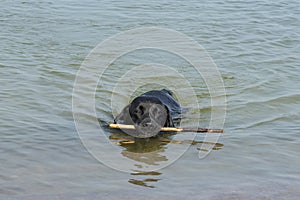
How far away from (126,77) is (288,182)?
5.24 m

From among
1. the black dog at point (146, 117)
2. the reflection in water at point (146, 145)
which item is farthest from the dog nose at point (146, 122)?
the reflection in water at point (146, 145)

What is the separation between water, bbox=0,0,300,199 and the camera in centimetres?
Result: 604

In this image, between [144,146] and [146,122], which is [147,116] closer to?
[146,122]

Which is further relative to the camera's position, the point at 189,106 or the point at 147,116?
the point at 189,106

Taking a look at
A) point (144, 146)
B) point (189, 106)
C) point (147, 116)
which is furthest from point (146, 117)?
point (189, 106)

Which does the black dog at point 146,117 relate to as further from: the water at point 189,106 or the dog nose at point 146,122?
the water at point 189,106

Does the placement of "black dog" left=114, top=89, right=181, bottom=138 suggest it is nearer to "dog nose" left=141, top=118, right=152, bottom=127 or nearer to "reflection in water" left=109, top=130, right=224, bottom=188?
"dog nose" left=141, top=118, right=152, bottom=127

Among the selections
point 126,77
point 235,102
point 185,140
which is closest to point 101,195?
point 185,140

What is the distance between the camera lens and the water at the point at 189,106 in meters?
6.04

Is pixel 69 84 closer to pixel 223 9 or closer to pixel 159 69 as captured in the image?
pixel 159 69

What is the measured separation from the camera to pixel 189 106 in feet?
31.4

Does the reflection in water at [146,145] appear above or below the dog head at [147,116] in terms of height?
below

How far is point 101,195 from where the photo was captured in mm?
5641

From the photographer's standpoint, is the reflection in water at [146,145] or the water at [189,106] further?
the reflection in water at [146,145]
